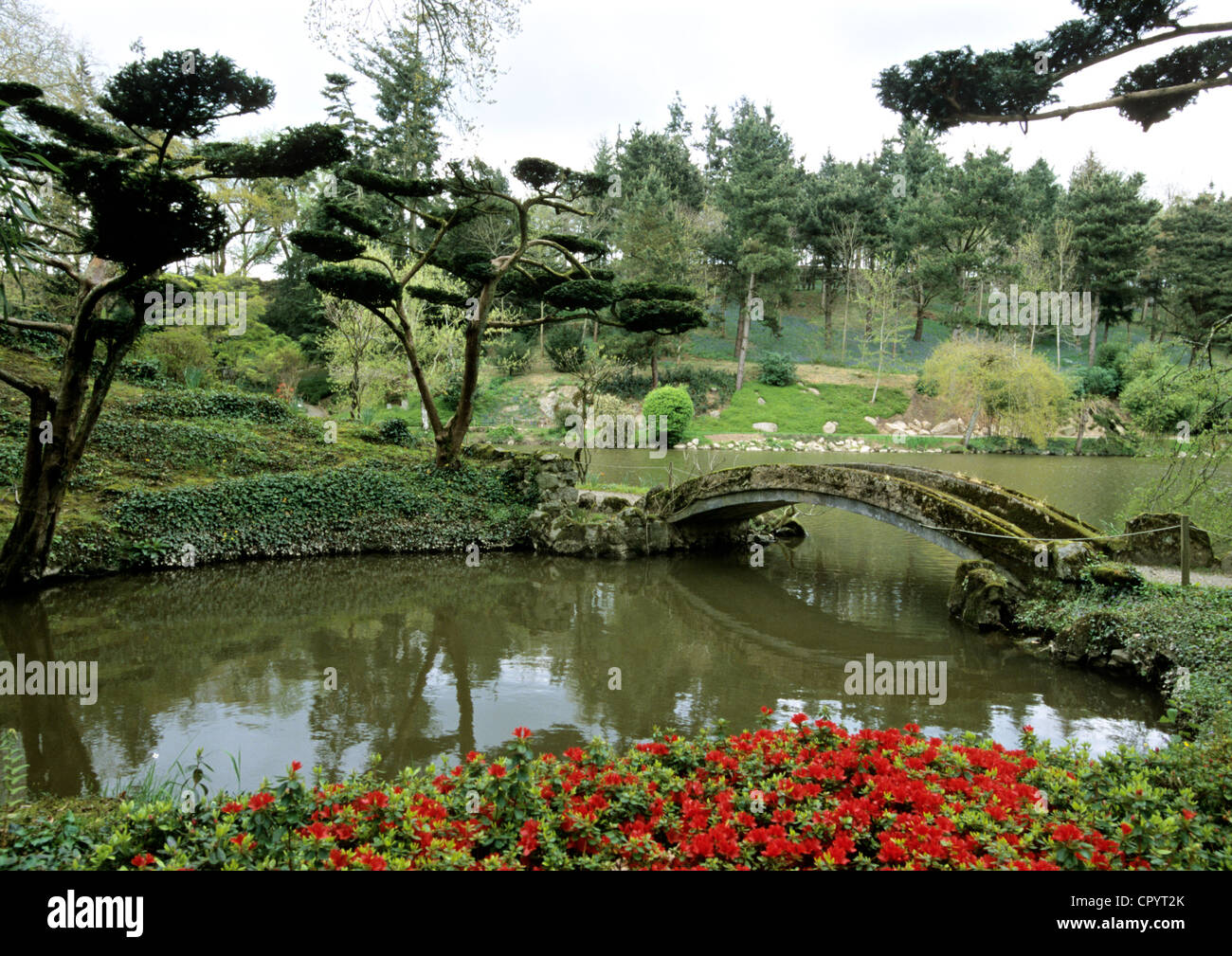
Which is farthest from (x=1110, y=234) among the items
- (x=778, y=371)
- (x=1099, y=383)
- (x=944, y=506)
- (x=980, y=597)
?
(x=980, y=597)

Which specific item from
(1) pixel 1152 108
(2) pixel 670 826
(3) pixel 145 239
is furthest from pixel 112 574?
(1) pixel 1152 108

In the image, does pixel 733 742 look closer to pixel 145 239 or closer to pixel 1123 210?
pixel 145 239

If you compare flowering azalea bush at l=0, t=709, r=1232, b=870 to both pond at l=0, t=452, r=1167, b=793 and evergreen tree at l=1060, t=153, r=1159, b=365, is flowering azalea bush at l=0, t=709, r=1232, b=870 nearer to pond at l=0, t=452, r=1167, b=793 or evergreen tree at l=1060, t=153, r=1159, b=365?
pond at l=0, t=452, r=1167, b=793

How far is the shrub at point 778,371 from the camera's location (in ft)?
135

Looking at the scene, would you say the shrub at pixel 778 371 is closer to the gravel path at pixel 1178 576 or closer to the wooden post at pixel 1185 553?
the gravel path at pixel 1178 576

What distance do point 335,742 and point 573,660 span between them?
3417 mm

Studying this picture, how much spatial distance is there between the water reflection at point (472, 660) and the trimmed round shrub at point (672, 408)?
1844 centimetres

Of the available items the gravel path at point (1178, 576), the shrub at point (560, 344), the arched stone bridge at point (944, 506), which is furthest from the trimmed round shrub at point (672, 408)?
the gravel path at point (1178, 576)

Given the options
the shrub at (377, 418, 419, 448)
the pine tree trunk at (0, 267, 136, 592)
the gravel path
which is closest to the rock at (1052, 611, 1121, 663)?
the gravel path

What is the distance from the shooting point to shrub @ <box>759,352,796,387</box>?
4119 cm

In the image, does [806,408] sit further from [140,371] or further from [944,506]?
[140,371]

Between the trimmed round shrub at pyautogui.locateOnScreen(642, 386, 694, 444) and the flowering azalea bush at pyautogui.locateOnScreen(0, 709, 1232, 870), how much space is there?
28.4 meters

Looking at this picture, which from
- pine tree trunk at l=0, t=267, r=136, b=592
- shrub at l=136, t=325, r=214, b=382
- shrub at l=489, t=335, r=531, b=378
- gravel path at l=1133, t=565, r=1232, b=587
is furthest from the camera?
shrub at l=489, t=335, r=531, b=378

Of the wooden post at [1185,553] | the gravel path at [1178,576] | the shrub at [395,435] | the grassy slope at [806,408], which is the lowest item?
the gravel path at [1178,576]
